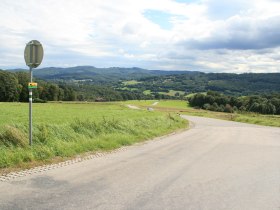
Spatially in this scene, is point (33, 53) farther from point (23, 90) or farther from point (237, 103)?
point (237, 103)

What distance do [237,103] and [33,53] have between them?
4067 inches

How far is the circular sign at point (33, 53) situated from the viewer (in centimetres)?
1023

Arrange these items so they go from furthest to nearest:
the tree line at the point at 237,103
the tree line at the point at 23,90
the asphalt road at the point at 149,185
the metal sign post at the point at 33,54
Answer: the tree line at the point at 237,103 < the tree line at the point at 23,90 < the metal sign post at the point at 33,54 < the asphalt road at the point at 149,185

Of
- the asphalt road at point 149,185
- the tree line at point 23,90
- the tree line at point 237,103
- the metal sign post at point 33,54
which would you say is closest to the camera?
the asphalt road at point 149,185

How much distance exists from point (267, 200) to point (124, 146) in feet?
24.9

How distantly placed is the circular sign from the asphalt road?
131 inches

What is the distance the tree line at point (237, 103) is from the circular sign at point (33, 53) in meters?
85.9

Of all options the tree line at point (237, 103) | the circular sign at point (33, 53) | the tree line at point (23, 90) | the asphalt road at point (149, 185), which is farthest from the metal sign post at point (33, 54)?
the tree line at point (237, 103)

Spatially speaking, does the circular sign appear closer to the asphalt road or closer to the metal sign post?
the metal sign post

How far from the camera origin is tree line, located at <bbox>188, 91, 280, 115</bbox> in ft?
305

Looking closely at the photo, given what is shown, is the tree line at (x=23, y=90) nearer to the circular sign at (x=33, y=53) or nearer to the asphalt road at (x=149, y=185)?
the circular sign at (x=33, y=53)

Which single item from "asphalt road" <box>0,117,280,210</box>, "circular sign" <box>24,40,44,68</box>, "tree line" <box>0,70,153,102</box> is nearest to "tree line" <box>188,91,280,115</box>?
"tree line" <box>0,70,153,102</box>

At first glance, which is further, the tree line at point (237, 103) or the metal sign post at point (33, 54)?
the tree line at point (237, 103)

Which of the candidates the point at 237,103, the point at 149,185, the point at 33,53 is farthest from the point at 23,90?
the point at 149,185
